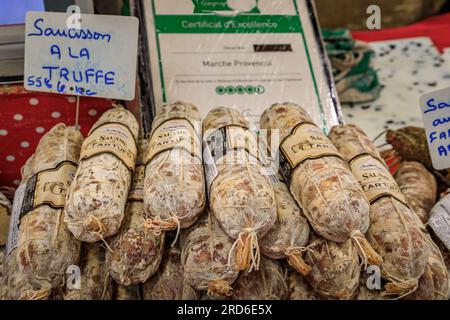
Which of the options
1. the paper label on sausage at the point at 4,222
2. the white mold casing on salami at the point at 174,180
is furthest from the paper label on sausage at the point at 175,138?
the paper label on sausage at the point at 4,222

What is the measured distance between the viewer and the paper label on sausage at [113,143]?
159 centimetres

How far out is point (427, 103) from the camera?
6.06ft

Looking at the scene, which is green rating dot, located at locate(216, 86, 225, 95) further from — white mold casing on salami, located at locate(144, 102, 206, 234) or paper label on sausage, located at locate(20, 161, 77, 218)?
paper label on sausage, located at locate(20, 161, 77, 218)

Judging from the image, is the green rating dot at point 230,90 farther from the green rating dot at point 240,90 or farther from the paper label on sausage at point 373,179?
the paper label on sausage at point 373,179

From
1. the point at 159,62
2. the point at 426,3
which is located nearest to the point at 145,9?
the point at 159,62

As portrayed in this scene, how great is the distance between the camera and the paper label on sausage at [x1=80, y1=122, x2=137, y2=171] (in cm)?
159

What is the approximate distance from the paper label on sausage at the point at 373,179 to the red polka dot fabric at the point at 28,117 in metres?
0.88

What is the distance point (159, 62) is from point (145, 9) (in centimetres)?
27

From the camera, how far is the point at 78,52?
5.91 feet

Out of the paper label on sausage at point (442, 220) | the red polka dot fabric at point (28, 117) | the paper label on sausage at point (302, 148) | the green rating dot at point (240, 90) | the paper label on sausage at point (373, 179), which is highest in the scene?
the green rating dot at point (240, 90)

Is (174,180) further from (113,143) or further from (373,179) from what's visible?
(373,179)

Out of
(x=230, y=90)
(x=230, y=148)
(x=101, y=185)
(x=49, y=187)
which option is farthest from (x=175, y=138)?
(x=230, y=90)

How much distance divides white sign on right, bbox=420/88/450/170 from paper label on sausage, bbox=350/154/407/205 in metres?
0.22
